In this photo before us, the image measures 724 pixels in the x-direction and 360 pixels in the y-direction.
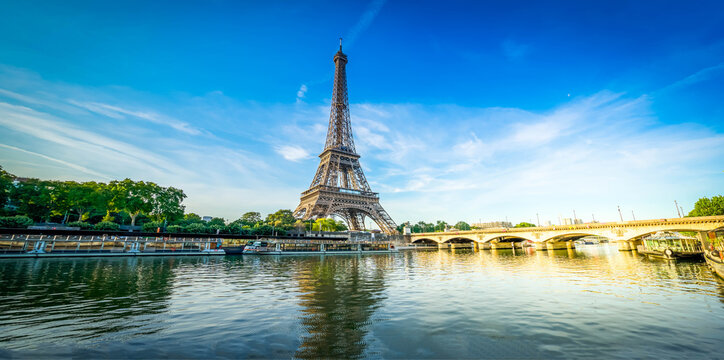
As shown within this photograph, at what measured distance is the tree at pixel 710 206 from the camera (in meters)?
56.4

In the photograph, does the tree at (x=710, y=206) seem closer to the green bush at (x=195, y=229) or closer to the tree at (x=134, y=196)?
the green bush at (x=195, y=229)

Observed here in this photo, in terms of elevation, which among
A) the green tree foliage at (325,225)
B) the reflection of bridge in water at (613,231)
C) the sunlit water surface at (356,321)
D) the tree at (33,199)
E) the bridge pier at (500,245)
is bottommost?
the sunlit water surface at (356,321)

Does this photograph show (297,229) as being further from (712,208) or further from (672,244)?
(712,208)

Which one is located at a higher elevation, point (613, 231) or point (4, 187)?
point (4, 187)

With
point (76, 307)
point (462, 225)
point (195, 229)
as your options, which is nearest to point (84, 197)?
point (195, 229)

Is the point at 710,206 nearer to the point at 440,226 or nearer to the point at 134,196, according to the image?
the point at 440,226

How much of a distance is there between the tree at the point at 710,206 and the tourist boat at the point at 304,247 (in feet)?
216

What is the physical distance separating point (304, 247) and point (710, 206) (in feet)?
273

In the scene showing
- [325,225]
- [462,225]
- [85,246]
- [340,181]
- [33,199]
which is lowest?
[85,246]

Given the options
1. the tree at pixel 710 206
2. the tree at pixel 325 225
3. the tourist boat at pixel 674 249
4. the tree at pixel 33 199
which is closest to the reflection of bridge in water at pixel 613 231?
the tourist boat at pixel 674 249

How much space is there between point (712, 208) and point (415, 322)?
83.7m

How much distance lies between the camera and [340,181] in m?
80.3

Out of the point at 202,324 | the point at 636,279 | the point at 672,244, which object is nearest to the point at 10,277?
the point at 202,324

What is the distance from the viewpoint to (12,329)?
26.8ft
